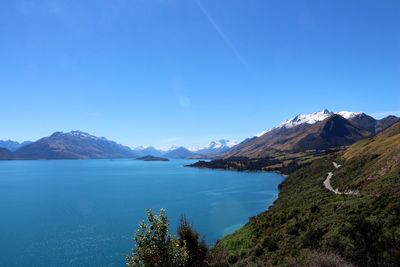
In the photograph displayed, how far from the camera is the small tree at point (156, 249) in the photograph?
2584 cm

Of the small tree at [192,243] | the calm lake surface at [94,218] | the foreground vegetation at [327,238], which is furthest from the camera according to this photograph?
the calm lake surface at [94,218]

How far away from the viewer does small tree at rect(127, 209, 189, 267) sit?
84.8 feet

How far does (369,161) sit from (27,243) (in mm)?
85113

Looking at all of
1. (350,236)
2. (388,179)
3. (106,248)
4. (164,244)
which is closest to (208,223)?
(106,248)

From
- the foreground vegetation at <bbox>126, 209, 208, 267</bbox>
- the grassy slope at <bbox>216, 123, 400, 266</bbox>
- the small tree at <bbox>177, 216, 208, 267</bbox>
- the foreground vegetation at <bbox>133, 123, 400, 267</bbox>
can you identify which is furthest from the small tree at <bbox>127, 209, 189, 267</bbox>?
the grassy slope at <bbox>216, 123, 400, 266</bbox>

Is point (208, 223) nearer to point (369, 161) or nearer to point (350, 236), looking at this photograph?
point (369, 161)

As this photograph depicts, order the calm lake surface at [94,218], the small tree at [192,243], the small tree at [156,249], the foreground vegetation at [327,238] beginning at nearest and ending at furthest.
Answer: the small tree at [156,249] → the foreground vegetation at [327,238] → the small tree at [192,243] → the calm lake surface at [94,218]

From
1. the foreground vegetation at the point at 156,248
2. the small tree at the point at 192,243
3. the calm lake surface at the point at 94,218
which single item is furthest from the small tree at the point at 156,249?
the calm lake surface at the point at 94,218

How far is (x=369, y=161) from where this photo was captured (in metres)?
100

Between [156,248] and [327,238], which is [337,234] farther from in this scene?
[156,248]

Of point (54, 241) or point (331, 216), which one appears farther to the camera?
point (54, 241)

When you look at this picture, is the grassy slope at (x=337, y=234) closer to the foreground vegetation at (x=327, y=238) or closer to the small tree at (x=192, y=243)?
the foreground vegetation at (x=327, y=238)

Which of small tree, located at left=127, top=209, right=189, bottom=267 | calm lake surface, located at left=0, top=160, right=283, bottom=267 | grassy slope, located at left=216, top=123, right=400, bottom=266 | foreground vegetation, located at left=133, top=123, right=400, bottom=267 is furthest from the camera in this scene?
calm lake surface, located at left=0, top=160, right=283, bottom=267

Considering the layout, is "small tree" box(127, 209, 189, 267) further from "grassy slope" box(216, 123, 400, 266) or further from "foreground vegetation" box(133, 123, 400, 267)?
"grassy slope" box(216, 123, 400, 266)
